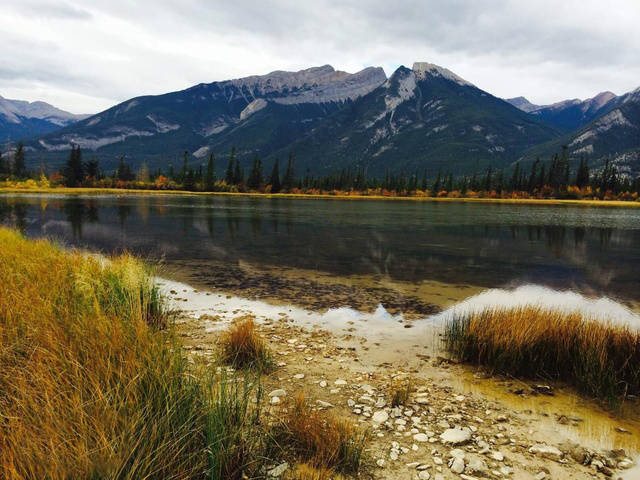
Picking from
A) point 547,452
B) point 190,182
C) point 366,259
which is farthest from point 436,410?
point 190,182

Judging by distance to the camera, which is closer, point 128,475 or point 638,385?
point 128,475

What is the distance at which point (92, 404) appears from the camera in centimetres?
388

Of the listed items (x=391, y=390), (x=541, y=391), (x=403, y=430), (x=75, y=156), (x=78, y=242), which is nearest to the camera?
(x=403, y=430)

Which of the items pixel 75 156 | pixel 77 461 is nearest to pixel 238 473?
pixel 77 461

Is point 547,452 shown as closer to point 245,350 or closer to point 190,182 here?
point 245,350

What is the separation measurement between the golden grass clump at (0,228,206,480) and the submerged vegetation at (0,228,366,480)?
0.02 metres

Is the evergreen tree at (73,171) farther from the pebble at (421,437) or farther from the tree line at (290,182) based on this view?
the pebble at (421,437)

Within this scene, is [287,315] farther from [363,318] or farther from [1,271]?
[1,271]

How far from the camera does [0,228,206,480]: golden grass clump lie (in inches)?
127

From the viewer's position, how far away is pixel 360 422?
233 inches

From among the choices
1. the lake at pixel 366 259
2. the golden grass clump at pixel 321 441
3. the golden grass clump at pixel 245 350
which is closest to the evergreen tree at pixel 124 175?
the lake at pixel 366 259

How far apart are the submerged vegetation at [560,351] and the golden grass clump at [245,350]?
4.63 meters

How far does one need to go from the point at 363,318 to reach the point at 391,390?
5.23 meters

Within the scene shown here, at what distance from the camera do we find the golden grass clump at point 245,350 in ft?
25.4
